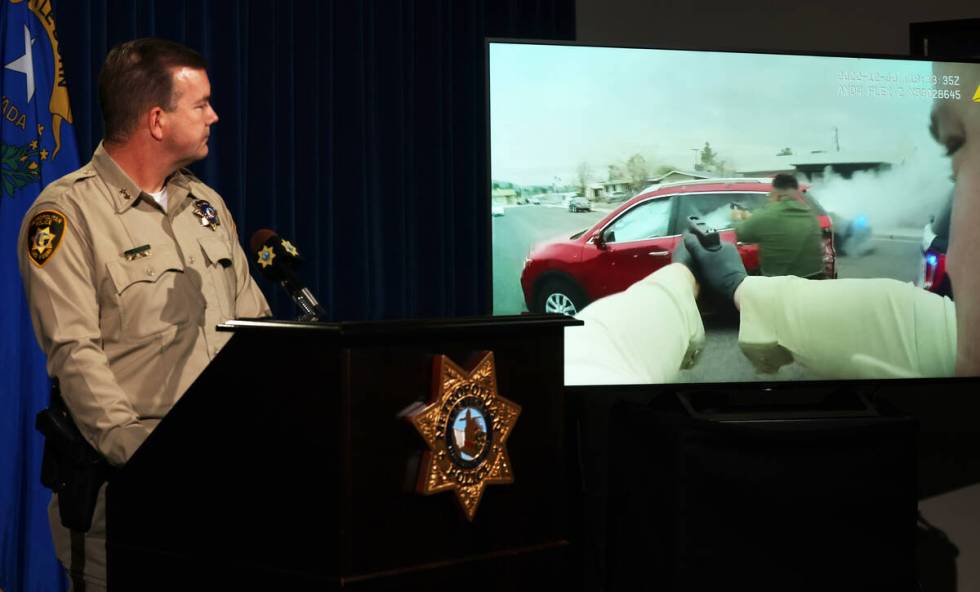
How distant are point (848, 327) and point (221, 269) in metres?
1.99

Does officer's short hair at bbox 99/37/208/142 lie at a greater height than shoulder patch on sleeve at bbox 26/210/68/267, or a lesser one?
greater

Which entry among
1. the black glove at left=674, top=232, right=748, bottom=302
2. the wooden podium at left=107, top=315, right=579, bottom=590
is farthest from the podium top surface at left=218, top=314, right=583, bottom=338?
the black glove at left=674, top=232, right=748, bottom=302

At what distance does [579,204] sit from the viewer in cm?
312

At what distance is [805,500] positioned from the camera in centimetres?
231

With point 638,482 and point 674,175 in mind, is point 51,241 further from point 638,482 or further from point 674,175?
point 674,175

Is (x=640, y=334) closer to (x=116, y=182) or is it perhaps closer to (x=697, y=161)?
(x=697, y=161)

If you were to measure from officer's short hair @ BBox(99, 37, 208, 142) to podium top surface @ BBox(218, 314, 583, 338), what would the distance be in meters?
0.87

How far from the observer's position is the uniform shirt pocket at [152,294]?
6.50 ft

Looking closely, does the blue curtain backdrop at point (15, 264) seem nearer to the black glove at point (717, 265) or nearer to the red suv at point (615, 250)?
the red suv at point (615, 250)

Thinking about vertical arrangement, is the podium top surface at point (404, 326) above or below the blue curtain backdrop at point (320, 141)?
below

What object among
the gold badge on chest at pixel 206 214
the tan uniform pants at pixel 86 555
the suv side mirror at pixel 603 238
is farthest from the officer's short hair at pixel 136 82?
the suv side mirror at pixel 603 238

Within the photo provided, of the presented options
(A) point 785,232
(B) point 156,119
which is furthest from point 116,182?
(A) point 785,232

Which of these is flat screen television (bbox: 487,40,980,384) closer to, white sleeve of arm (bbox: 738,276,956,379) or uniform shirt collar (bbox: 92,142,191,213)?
white sleeve of arm (bbox: 738,276,956,379)

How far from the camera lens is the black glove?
3174 mm
